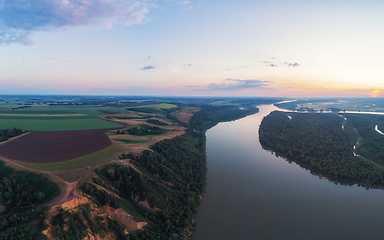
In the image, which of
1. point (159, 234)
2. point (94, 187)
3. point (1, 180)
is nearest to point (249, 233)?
point (159, 234)

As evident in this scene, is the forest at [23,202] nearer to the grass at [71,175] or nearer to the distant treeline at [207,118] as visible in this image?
the grass at [71,175]

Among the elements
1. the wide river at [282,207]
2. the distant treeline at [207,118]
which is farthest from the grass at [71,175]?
the distant treeline at [207,118]

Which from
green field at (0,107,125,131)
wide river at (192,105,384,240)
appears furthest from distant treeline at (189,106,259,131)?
wide river at (192,105,384,240)

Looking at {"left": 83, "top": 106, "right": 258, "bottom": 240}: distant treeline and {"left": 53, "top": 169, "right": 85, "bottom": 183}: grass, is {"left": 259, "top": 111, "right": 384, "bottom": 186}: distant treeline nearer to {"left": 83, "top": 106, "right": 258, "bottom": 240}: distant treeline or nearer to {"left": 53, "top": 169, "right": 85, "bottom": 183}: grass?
{"left": 83, "top": 106, "right": 258, "bottom": 240}: distant treeline

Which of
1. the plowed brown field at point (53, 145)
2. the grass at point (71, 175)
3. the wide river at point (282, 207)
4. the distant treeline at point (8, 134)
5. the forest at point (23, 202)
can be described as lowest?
the wide river at point (282, 207)

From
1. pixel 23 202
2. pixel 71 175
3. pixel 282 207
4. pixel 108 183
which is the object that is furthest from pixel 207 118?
pixel 23 202

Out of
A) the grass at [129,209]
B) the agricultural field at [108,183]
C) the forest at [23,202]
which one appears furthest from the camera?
the grass at [129,209]

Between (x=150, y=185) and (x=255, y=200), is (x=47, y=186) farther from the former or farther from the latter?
(x=255, y=200)
